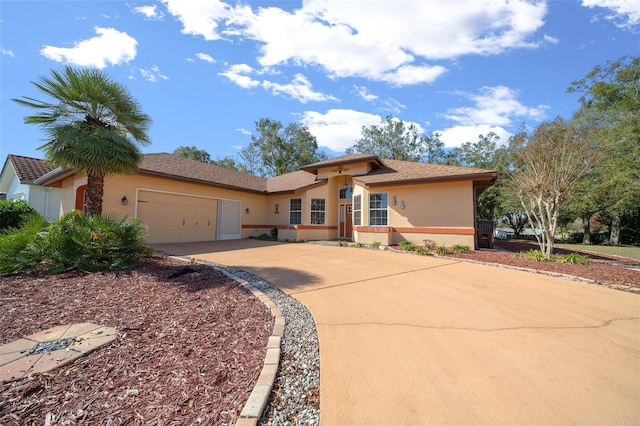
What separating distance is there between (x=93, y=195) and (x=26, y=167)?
1658cm

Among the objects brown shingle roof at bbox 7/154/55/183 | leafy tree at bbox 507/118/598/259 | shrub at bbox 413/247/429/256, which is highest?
brown shingle roof at bbox 7/154/55/183

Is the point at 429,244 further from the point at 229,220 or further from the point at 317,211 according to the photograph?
the point at 229,220

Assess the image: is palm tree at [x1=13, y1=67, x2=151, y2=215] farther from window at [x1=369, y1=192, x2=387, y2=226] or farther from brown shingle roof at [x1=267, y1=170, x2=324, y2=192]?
window at [x1=369, y1=192, x2=387, y2=226]

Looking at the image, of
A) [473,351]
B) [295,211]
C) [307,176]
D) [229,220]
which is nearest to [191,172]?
[229,220]

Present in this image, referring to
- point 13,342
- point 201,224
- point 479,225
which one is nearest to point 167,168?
point 201,224

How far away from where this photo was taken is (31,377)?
2.54 m

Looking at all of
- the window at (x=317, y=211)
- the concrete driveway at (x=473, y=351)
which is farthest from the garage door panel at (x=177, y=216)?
the concrete driveway at (x=473, y=351)

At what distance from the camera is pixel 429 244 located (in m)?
11.9

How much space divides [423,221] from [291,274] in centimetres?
818

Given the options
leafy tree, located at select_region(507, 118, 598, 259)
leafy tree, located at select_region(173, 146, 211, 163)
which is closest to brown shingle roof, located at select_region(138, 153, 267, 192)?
leafy tree, located at select_region(507, 118, 598, 259)

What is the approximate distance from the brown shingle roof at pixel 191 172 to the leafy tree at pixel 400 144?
1998cm

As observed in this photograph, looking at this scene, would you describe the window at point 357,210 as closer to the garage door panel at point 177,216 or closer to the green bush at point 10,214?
the garage door panel at point 177,216

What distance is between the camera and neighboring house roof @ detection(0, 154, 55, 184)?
54.6ft

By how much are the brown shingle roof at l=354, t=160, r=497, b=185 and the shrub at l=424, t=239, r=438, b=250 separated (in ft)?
9.11
